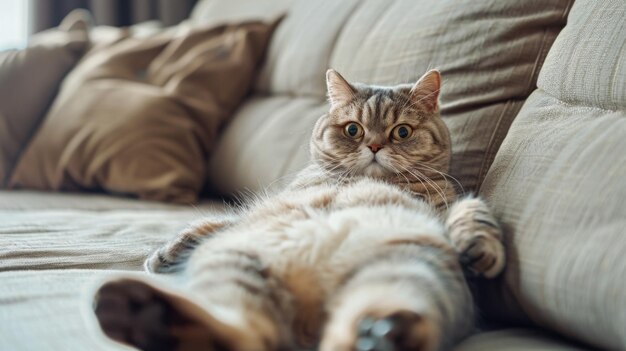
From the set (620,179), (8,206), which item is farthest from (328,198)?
(8,206)

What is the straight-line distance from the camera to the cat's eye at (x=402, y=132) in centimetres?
133

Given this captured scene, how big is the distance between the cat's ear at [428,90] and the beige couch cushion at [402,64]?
0.08 m

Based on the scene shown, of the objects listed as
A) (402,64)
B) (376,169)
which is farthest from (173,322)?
(402,64)

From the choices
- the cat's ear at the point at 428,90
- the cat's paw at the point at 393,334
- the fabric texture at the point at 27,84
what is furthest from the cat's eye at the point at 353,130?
the fabric texture at the point at 27,84

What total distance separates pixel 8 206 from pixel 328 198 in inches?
41.2

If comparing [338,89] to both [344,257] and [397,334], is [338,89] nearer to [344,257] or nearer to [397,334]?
[344,257]

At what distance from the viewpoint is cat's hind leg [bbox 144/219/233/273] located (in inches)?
46.8

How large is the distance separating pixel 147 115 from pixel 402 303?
59.6 inches

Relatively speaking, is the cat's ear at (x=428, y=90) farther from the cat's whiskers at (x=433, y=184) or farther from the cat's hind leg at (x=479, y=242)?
the cat's hind leg at (x=479, y=242)

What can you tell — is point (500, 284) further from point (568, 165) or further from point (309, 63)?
point (309, 63)

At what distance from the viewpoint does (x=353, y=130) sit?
53.9 inches

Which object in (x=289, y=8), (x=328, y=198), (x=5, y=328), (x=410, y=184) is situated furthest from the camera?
(x=289, y=8)

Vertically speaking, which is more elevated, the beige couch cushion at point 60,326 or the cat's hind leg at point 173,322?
the cat's hind leg at point 173,322

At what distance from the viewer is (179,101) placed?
218cm
